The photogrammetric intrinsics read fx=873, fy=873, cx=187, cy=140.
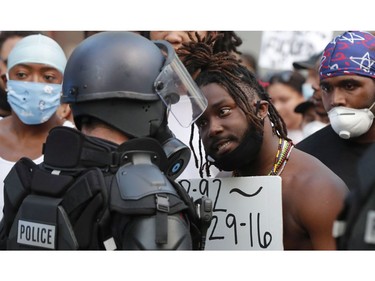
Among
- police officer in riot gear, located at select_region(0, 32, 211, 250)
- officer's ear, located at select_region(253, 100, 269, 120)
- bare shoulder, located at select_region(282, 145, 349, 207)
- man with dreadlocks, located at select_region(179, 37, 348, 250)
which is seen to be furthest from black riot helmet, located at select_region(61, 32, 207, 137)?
bare shoulder, located at select_region(282, 145, 349, 207)

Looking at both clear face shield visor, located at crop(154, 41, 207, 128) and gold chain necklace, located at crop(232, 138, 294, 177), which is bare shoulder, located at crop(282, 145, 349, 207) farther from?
clear face shield visor, located at crop(154, 41, 207, 128)

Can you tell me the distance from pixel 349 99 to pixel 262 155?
879 mm

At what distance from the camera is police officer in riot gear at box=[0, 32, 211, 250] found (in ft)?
11.3

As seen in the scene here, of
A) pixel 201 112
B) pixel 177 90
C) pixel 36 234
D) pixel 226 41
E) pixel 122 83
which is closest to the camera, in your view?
pixel 36 234

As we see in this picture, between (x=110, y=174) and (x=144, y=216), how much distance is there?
30cm

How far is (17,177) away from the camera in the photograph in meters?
3.85

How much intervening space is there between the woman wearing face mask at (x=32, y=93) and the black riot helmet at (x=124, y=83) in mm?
2259

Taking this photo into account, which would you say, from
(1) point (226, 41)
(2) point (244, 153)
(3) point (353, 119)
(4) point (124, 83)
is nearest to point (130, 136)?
(4) point (124, 83)

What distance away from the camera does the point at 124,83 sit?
12.4 ft

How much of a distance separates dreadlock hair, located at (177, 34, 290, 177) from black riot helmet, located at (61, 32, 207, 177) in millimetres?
812

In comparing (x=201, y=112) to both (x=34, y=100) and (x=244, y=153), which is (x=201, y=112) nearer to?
(x=244, y=153)

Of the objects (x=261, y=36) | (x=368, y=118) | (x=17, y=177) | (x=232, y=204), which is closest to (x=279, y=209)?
(x=232, y=204)

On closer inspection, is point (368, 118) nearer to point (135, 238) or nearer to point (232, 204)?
point (232, 204)

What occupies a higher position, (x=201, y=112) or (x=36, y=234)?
(x=201, y=112)
